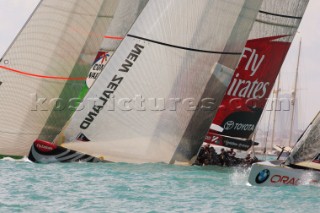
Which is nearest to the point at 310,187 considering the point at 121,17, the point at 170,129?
the point at 170,129

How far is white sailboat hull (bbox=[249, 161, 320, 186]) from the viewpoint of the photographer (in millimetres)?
17266

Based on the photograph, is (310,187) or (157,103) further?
(157,103)

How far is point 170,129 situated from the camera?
21000mm

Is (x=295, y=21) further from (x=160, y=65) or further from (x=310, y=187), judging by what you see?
(x=310, y=187)

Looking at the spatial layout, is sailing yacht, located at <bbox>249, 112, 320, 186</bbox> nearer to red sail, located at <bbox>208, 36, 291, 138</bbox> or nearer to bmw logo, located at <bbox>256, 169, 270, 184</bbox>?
bmw logo, located at <bbox>256, 169, 270, 184</bbox>

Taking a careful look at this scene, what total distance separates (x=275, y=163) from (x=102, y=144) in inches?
181

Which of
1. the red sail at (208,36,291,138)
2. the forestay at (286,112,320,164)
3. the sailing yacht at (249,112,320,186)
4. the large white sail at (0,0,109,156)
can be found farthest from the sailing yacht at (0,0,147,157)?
the forestay at (286,112,320,164)

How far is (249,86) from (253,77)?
0.27 meters

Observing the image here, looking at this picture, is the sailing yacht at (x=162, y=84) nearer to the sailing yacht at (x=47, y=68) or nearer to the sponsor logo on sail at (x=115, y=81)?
the sponsor logo on sail at (x=115, y=81)

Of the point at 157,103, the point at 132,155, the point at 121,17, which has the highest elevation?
the point at 121,17

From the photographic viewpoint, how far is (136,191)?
1584 cm

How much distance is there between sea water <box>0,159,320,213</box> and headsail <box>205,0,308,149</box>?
236 cm

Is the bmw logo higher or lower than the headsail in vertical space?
lower

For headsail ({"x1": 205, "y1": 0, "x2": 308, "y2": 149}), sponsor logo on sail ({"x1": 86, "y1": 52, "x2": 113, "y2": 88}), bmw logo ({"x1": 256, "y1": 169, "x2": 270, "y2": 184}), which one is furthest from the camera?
sponsor logo on sail ({"x1": 86, "y1": 52, "x2": 113, "y2": 88})
